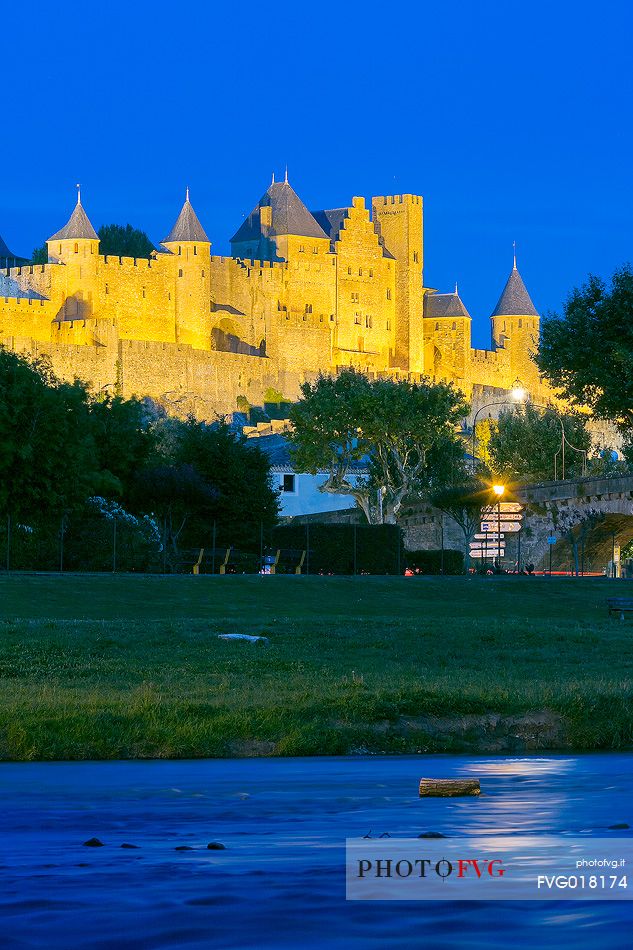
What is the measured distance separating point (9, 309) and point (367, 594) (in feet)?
300

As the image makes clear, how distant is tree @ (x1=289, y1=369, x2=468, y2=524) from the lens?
78812 mm

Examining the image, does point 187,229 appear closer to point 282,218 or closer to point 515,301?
point 282,218

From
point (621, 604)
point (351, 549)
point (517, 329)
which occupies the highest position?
point (517, 329)

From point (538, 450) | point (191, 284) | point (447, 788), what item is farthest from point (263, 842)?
point (191, 284)

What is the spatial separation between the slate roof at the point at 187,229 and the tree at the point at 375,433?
213 ft

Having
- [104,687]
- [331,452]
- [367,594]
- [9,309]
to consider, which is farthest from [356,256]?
[104,687]

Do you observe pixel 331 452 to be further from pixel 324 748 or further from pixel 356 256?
pixel 356 256

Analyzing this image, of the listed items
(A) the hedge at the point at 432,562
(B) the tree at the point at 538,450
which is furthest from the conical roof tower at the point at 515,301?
(A) the hedge at the point at 432,562

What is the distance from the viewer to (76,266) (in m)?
139

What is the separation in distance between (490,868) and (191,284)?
5434 inches

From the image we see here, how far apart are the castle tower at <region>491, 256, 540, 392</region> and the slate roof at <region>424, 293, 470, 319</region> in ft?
23.4

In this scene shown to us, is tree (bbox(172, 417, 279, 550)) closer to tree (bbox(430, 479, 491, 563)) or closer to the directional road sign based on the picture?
tree (bbox(430, 479, 491, 563))

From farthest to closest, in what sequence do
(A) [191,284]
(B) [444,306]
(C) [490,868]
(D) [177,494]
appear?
(B) [444,306], (A) [191,284], (D) [177,494], (C) [490,868]

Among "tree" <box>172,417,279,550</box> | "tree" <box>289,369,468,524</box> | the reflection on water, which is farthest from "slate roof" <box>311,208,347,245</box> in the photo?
the reflection on water
